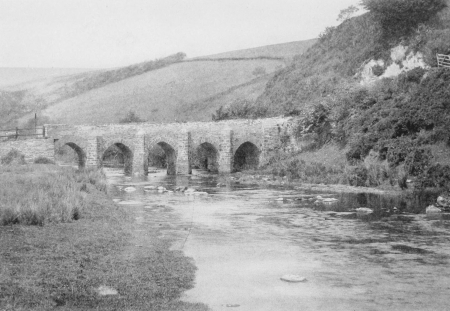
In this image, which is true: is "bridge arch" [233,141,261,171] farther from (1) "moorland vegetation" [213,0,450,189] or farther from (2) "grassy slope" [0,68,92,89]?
(2) "grassy slope" [0,68,92,89]

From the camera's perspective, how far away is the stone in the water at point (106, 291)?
10.3m

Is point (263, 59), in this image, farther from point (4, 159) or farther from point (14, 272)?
point (14, 272)

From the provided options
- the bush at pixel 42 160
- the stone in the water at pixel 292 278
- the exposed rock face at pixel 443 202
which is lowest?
the stone in the water at pixel 292 278

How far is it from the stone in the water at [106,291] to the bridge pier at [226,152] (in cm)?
3930

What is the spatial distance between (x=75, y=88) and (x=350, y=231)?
8121cm

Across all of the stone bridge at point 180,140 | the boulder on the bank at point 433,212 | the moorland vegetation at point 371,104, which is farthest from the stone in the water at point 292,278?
the stone bridge at point 180,140

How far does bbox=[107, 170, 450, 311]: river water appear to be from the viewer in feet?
34.6

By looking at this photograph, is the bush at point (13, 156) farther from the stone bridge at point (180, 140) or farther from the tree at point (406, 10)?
the tree at point (406, 10)

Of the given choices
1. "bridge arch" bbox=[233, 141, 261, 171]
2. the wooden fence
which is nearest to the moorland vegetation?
the wooden fence

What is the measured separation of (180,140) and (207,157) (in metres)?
6.10

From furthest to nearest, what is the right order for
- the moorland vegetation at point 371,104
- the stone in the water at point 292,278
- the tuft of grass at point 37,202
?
the moorland vegetation at point 371,104
the tuft of grass at point 37,202
the stone in the water at point 292,278

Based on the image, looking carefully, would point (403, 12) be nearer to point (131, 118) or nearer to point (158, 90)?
point (131, 118)

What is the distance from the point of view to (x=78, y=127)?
1891 inches

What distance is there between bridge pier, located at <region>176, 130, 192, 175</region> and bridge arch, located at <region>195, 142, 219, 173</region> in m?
1.85
